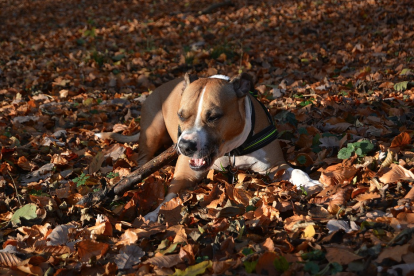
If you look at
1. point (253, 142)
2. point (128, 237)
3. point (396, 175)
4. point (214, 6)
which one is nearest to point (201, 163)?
point (253, 142)

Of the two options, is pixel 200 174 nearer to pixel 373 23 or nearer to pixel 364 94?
pixel 364 94

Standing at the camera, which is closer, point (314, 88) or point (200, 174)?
point (200, 174)

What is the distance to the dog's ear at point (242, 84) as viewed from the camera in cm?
412

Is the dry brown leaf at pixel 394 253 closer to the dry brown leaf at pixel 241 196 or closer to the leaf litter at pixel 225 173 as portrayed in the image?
the leaf litter at pixel 225 173

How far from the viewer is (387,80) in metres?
6.60

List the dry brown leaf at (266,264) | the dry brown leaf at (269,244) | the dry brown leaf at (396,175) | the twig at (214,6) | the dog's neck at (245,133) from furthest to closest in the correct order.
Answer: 1. the twig at (214,6)
2. the dog's neck at (245,133)
3. the dry brown leaf at (396,175)
4. the dry brown leaf at (269,244)
5. the dry brown leaf at (266,264)

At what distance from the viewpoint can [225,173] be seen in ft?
14.0

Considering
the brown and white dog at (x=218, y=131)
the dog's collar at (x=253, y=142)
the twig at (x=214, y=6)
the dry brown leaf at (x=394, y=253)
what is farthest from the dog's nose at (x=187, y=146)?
the twig at (x=214, y=6)

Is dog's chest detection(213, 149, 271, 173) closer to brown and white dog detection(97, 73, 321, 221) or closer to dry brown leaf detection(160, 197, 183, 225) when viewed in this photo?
brown and white dog detection(97, 73, 321, 221)

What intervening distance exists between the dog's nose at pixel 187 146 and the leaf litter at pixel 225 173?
0.42 metres

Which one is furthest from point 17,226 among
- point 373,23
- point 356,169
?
point 373,23

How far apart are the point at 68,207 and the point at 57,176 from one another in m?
0.85

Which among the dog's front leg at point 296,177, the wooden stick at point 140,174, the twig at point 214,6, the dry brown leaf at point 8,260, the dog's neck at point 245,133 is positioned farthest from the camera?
the twig at point 214,6

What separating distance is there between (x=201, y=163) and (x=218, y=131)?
0.33 metres
